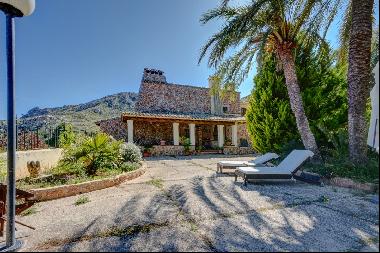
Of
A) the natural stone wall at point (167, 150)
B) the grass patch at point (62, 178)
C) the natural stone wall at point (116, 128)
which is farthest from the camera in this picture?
the natural stone wall at point (116, 128)

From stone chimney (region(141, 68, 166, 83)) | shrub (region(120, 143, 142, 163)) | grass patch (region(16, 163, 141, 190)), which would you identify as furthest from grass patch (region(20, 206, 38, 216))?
stone chimney (region(141, 68, 166, 83))

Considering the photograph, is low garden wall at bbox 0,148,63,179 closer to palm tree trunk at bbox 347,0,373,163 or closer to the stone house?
the stone house

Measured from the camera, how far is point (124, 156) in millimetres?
11586

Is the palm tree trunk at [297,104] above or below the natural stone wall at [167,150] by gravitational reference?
above

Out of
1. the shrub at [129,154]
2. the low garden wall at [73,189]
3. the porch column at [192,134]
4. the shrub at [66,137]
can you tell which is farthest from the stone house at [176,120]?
the low garden wall at [73,189]

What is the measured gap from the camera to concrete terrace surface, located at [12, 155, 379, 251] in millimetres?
3363

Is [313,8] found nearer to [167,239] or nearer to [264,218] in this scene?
[264,218]

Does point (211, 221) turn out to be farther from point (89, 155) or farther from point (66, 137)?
point (66, 137)

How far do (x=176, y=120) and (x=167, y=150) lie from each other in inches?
108

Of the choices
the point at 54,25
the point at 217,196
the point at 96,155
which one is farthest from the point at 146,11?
the point at 217,196

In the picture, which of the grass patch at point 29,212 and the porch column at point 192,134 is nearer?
the grass patch at point 29,212

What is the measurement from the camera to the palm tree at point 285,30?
9.53m

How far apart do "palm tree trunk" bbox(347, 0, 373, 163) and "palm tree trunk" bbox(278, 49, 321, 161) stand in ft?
5.95

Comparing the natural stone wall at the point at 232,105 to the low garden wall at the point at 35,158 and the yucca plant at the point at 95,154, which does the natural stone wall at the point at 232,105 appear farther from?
the yucca plant at the point at 95,154
